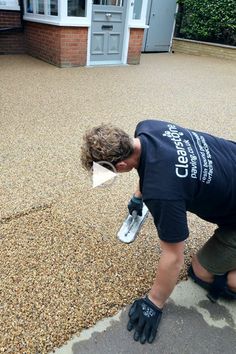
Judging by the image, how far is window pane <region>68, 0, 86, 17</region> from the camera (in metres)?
6.05

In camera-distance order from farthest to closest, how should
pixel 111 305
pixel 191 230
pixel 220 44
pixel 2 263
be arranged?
pixel 220 44 → pixel 191 230 → pixel 2 263 → pixel 111 305

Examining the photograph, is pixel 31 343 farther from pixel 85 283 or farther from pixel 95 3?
pixel 95 3

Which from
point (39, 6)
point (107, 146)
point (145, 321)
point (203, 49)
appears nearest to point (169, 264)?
point (145, 321)

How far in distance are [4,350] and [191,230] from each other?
1437 mm

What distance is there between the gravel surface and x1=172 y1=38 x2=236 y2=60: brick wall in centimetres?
453

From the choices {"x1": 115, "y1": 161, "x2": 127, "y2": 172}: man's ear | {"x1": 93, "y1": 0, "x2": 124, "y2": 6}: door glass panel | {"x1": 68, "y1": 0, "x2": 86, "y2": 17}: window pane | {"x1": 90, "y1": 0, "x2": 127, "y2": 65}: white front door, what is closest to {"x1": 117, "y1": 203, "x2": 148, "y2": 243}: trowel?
{"x1": 115, "y1": 161, "x2": 127, "y2": 172}: man's ear

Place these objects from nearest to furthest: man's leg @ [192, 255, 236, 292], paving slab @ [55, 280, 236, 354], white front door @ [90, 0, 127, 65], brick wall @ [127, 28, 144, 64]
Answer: paving slab @ [55, 280, 236, 354] → man's leg @ [192, 255, 236, 292] → white front door @ [90, 0, 127, 65] → brick wall @ [127, 28, 144, 64]

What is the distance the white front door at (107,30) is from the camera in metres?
6.52

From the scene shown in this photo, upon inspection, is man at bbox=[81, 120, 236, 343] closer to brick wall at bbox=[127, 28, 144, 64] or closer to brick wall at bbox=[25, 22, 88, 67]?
brick wall at bbox=[25, 22, 88, 67]

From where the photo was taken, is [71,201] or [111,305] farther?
[71,201]

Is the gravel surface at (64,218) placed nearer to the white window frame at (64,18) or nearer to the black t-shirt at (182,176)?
the black t-shirt at (182,176)

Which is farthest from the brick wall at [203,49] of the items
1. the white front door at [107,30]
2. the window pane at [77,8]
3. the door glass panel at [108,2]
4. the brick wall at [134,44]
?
the window pane at [77,8]

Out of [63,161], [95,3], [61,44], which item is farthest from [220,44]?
[63,161]

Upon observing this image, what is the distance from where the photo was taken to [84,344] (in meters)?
1.50
